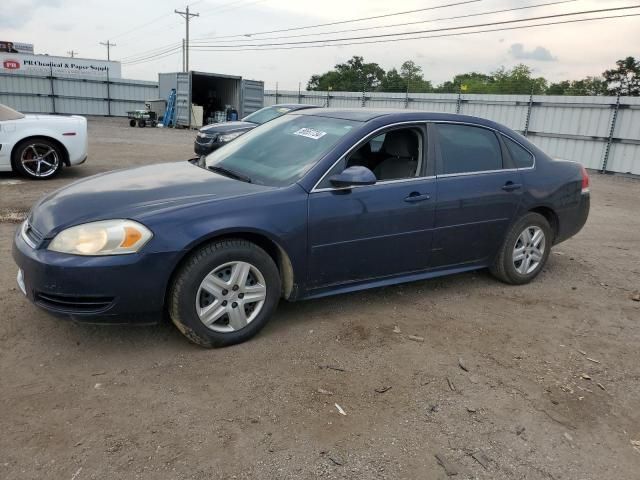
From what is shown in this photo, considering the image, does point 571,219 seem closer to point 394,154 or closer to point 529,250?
point 529,250

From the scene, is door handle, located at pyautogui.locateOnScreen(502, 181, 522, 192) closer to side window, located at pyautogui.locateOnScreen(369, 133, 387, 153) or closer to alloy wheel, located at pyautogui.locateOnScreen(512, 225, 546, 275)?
alloy wheel, located at pyautogui.locateOnScreen(512, 225, 546, 275)

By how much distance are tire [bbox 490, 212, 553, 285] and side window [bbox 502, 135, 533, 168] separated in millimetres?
459

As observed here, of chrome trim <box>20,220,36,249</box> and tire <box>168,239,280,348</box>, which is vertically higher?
chrome trim <box>20,220,36,249</box>

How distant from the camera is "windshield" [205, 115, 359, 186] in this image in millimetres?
3807

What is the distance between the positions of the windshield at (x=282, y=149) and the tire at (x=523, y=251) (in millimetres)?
1863

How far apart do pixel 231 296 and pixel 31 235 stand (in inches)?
51.7

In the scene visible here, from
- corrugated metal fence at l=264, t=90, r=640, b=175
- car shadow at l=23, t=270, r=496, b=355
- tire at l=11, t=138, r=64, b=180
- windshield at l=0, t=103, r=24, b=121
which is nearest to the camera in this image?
car shadow at l=23, t=270, r=496, b=355

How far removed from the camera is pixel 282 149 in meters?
4.11

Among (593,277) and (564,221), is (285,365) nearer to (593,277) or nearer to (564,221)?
(564,221)

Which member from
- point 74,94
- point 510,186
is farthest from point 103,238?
point 74,94

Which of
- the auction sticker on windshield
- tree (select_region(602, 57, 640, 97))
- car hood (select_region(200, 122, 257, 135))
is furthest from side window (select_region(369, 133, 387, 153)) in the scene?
tree (select_region(602, 57, 640, 97))

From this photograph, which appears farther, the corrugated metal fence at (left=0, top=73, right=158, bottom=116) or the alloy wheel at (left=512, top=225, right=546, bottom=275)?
the corrugated metal fence at (left=0, top=73, right=158, bottom=116)

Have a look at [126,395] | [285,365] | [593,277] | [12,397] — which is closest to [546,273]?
[593,277]

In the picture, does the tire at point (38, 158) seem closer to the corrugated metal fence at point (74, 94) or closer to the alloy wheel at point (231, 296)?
the alloy wheel at point (231, 296)
